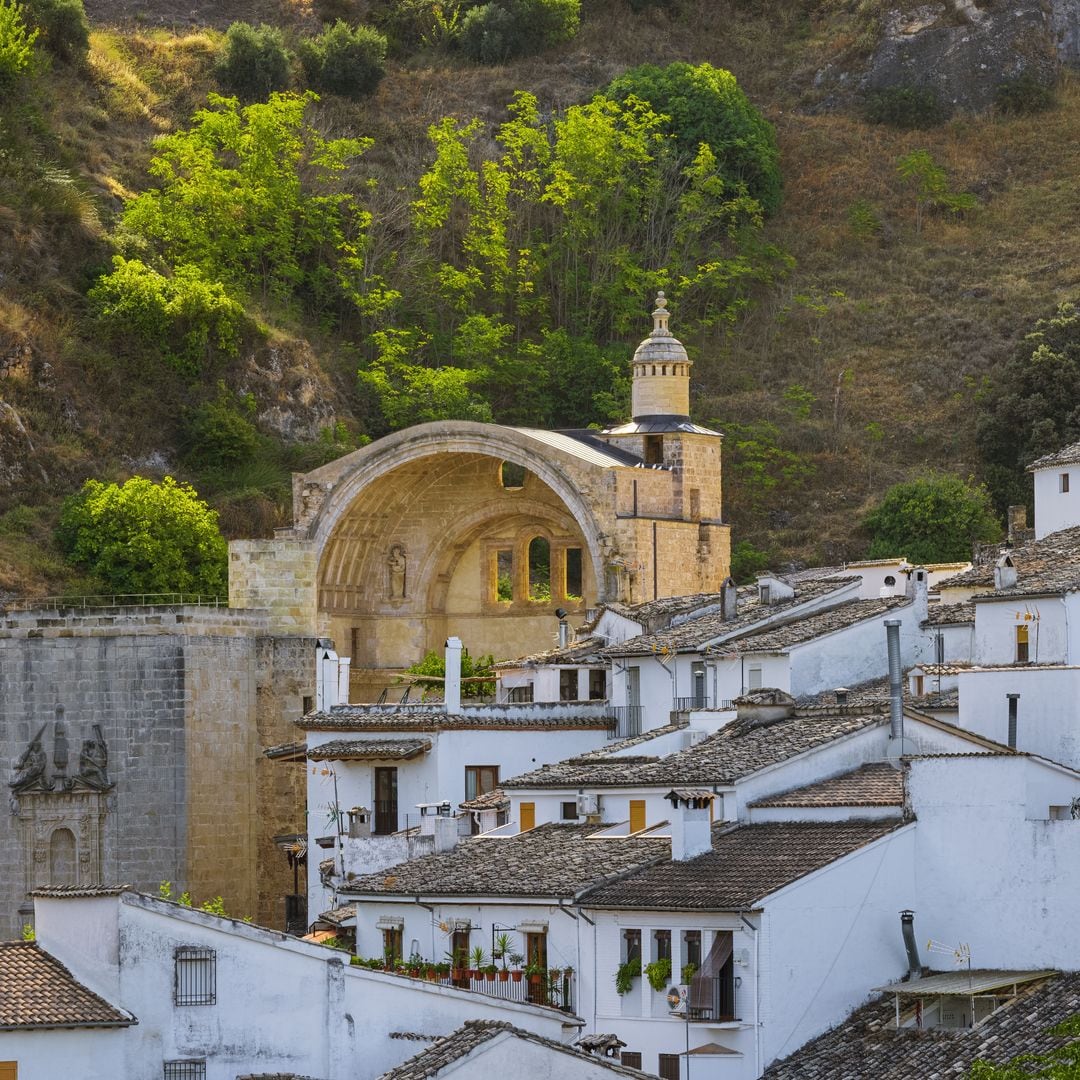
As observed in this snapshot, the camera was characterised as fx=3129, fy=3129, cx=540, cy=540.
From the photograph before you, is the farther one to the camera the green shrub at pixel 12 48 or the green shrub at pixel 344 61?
the green shrub at pixel 344 61

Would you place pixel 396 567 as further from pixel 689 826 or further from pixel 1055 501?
pixel 689 826

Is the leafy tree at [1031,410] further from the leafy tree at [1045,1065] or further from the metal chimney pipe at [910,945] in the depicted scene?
the leafy tree at [1045,1065]

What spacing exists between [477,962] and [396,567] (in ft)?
111

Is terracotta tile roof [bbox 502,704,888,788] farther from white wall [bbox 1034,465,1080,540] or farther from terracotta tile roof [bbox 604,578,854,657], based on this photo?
white wall [bbox 1034,465,1080,540]

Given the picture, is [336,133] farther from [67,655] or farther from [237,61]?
[67,655]

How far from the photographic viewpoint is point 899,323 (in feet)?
329

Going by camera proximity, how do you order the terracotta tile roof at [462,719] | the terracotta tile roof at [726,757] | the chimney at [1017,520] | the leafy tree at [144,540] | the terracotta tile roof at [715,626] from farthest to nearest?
the leafy tree at [144,540], the chimney at [1017,520], the terracotta tile roof at [462,719], the terracotta tile roof at [715,626], the terracotta tile roof at [726,757]

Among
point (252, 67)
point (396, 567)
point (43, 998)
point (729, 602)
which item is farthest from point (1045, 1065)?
point (252, 67)

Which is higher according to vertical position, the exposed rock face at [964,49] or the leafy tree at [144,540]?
the exposed rock face at [964,49]

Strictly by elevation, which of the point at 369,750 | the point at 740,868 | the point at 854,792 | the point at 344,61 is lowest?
the point at 740,868

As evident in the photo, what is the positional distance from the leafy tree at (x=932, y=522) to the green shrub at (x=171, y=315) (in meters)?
18.5

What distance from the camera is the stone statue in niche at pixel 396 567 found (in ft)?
259

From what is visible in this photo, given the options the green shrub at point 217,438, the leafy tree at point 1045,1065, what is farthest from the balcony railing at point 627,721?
the green shrub at point 217,438

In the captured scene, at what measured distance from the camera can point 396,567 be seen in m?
79.1
